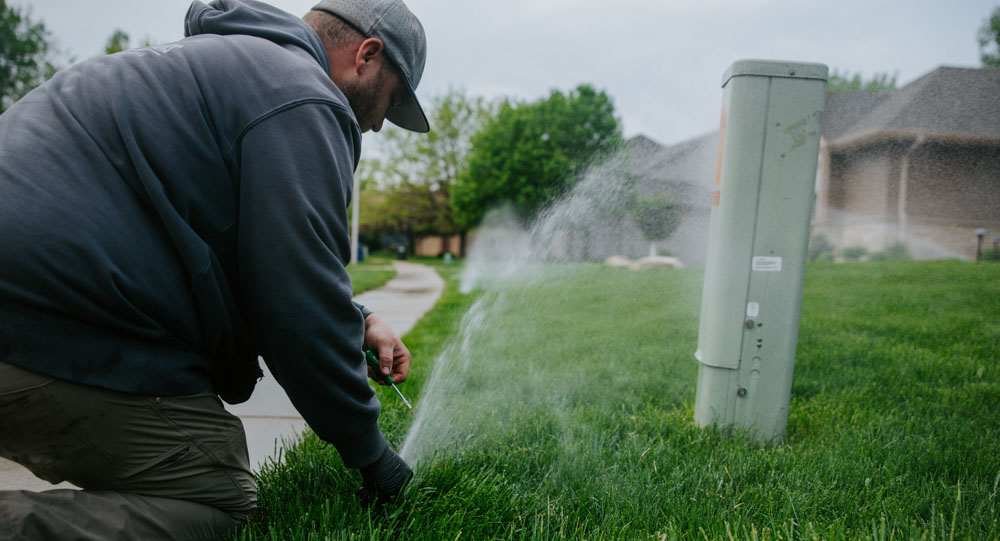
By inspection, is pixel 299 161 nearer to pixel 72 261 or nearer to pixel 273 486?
pixel 72 261

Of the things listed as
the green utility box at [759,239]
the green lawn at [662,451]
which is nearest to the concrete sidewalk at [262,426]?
the green lawn at [662,451]

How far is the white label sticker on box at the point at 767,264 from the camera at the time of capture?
104 inches

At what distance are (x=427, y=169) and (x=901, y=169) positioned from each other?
2761 cm

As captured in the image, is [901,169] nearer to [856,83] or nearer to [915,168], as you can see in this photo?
[915,168]

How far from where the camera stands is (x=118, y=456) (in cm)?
142

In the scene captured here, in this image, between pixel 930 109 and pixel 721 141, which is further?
pixel 930 109

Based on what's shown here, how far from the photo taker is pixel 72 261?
1258 mm

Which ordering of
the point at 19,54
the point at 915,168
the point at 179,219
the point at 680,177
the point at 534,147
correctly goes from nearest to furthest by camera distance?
the point at 179,219
the point at 680,177
the point at 915,168
the point at 534,147
the point at 19,54

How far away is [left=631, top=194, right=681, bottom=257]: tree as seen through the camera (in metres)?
6.91

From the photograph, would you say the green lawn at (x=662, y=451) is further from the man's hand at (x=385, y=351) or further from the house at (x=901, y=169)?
the house at (x=901, y=169)

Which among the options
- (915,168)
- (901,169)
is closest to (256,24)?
(915,168)

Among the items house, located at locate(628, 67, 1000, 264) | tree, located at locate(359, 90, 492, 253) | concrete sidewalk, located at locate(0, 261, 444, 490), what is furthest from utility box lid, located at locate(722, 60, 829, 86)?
tree, located at locate(359, 90, 492, 253)

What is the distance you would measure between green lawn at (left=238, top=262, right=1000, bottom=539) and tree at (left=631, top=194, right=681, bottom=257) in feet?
7.20

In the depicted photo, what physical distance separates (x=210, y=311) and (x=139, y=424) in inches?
12.4
